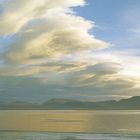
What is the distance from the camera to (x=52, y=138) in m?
51.6

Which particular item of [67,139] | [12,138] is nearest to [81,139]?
[67,139]

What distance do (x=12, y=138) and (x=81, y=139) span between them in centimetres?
833

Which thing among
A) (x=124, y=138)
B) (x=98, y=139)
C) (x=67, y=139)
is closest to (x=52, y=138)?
(x=67, y=139)

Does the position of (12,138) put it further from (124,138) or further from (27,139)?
(124,138)

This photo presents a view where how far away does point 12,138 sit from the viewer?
52.0m

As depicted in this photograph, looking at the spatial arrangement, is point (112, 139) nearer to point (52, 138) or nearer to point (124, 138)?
point (124, 138)

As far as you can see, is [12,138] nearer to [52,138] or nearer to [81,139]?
[52,138]

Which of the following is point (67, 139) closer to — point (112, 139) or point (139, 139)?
point (112, 139)

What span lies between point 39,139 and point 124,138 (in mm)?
10462

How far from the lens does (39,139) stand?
49.8 m

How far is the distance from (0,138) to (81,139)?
976 centimetres

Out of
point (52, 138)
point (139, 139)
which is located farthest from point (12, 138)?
point (139, 139)

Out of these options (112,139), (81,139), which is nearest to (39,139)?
(81,139)

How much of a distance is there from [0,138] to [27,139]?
406 cm
